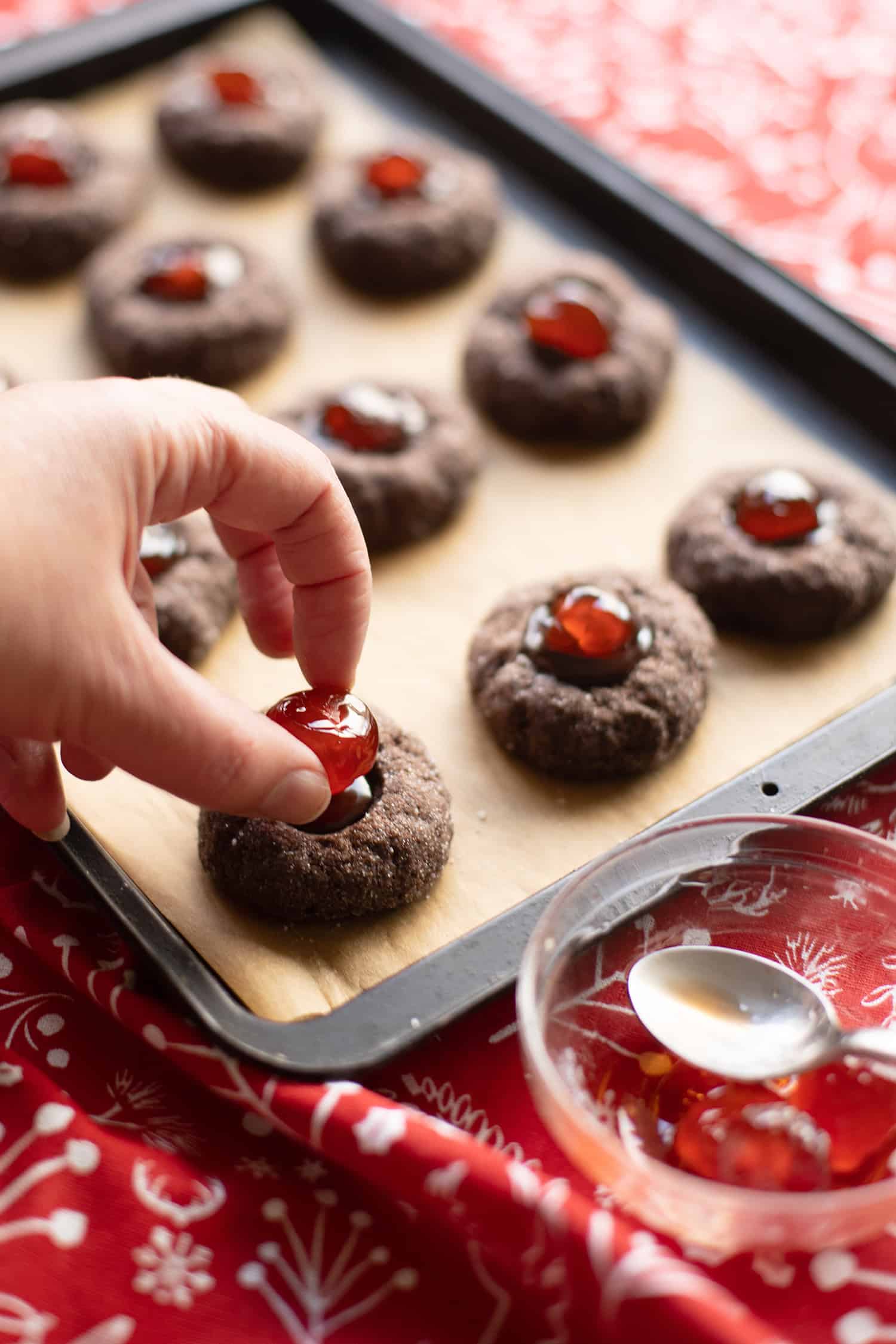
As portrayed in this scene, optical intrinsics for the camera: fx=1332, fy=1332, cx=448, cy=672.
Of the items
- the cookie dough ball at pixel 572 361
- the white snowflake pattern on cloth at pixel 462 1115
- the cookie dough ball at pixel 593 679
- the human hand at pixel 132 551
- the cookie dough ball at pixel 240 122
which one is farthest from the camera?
the cookie dough ball at pixel 240 122

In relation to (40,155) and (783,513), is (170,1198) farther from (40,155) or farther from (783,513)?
(40,155)

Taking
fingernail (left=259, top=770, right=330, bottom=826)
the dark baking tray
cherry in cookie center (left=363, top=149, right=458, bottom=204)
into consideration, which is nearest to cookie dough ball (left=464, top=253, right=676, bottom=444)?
the dark baking tray

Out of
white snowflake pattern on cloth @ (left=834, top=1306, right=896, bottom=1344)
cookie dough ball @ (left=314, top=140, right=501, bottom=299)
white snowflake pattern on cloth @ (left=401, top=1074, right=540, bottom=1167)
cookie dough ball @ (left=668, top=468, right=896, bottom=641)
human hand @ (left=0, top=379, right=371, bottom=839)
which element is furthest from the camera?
cookie dough ball @ (left=314, top=140, right=501, bottom=299)

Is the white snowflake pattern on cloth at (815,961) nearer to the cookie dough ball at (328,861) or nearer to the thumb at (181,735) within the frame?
the cookie dough ball at (328,861)

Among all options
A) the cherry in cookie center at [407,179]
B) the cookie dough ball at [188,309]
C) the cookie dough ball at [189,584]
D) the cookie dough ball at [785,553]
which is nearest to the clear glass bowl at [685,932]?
the cookie dough ball at [785,553]

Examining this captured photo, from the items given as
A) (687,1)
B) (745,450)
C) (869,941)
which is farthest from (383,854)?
(687,1)

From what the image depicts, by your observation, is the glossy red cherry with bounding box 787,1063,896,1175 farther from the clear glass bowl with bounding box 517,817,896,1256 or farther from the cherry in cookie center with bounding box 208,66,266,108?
the cherry in cookie center with bounding box 208,66,266,108
